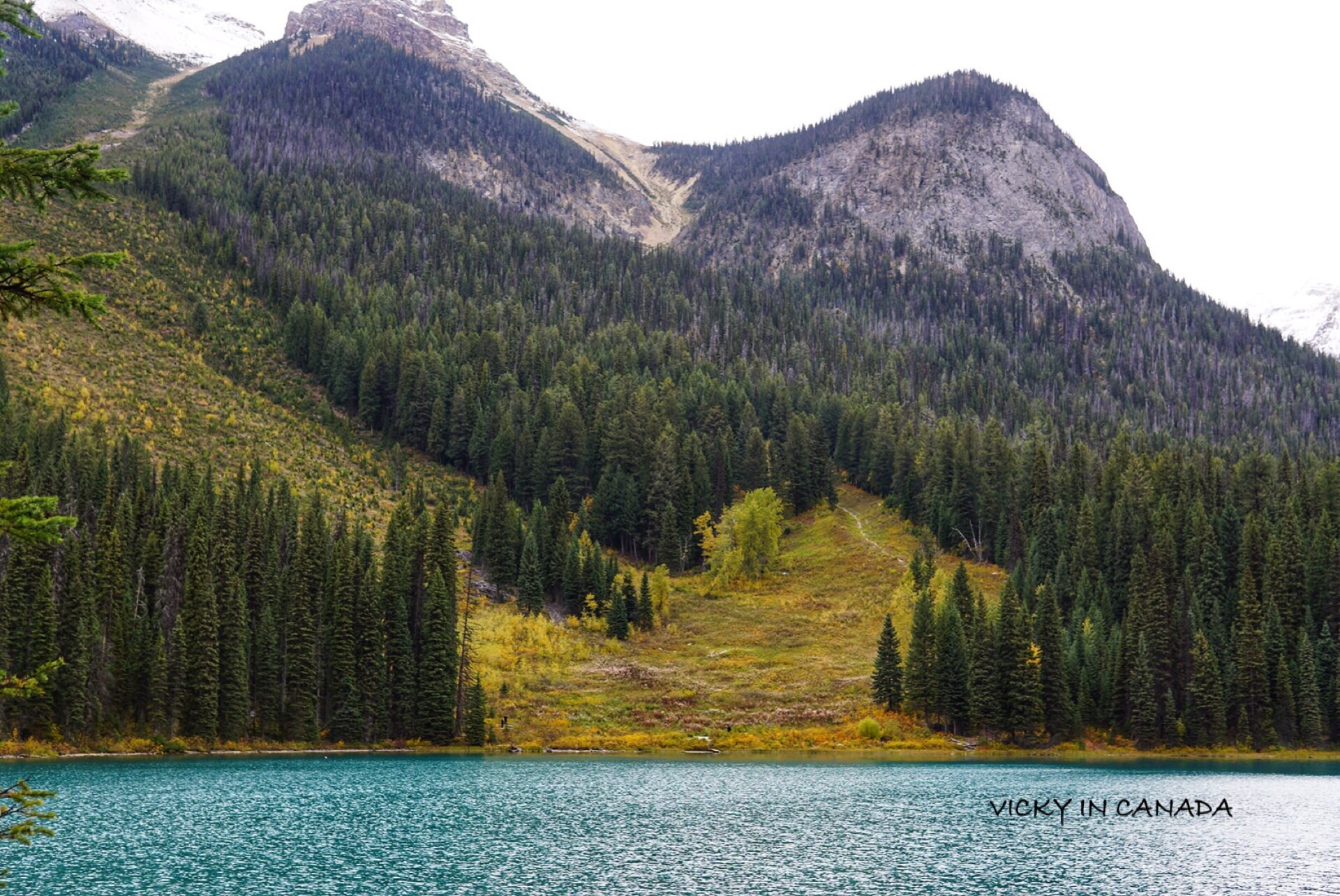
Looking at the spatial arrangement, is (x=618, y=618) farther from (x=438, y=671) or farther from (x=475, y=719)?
(x=475, y=719)

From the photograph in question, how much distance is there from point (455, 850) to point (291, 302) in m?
161

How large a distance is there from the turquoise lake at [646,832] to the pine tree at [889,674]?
21077 mm

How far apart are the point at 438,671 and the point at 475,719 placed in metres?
6.24

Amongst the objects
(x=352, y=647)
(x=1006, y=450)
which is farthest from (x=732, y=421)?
(x=352, y=647)

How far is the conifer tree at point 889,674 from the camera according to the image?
103125 millimetres

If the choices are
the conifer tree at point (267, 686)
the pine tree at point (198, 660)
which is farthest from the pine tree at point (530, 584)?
the pine tree at point (198, 660)

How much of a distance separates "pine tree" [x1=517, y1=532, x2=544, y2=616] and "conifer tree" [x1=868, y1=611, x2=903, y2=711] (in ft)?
143

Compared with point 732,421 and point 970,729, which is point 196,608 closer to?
point 970,729

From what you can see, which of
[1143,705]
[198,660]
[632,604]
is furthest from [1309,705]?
[198,660]

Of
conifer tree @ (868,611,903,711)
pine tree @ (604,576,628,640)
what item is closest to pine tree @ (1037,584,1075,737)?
conifer tree @ (868,611,903,711)

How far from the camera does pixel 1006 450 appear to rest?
504ft

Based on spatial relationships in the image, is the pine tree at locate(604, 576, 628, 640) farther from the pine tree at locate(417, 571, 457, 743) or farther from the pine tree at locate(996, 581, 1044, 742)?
the pine tree at locate(996, 581, 1044, 742)

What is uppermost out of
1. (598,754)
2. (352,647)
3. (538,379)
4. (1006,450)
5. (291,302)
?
(291,302)

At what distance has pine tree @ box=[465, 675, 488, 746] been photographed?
94125 millimetres
